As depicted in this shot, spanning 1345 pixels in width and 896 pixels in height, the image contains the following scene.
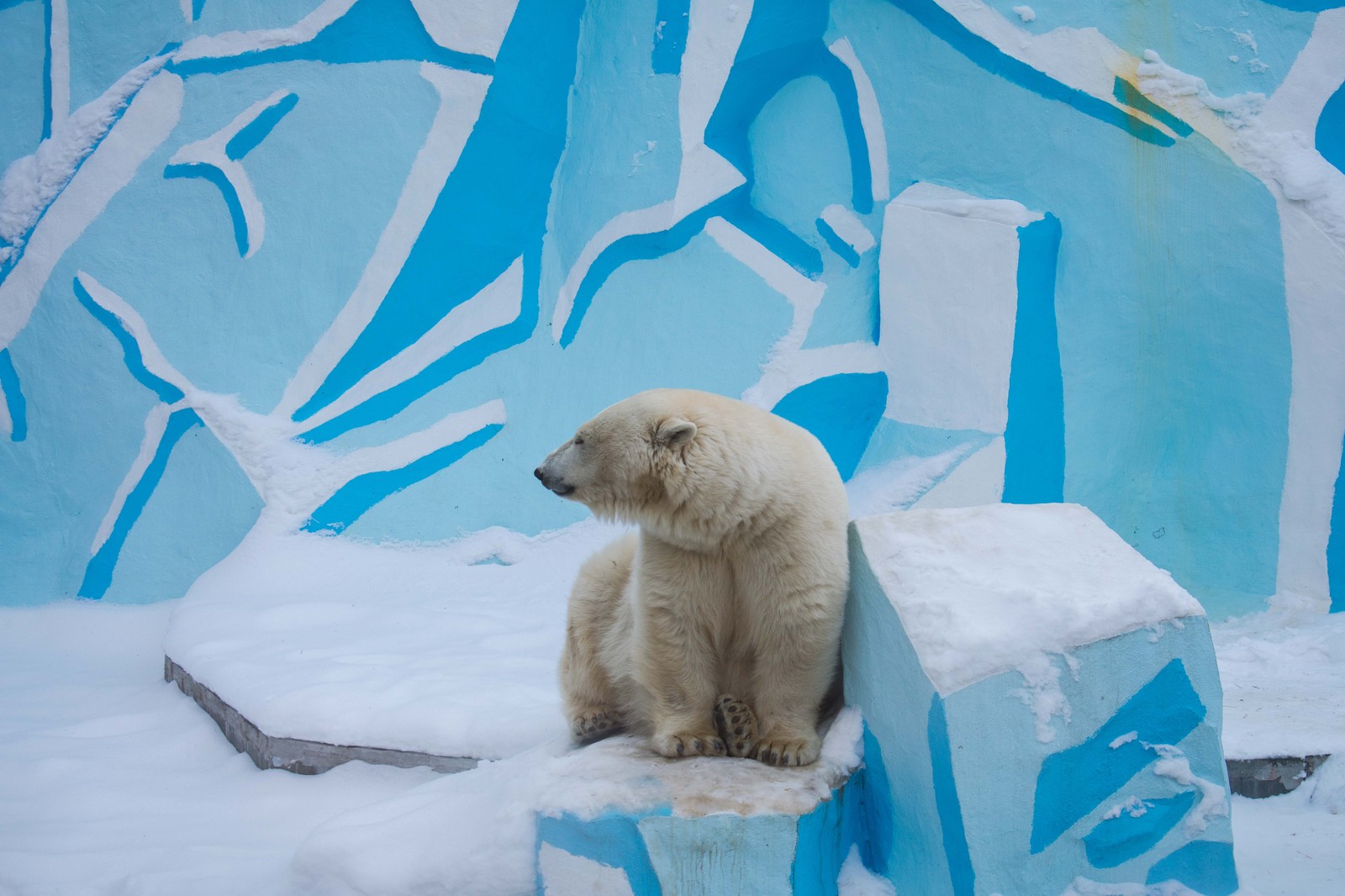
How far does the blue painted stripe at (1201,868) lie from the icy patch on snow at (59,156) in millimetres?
6011

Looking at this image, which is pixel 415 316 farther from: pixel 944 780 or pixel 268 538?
pixel 944 780

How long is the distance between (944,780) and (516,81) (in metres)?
4.84

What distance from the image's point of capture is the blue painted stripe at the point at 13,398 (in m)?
Answer: 5.35

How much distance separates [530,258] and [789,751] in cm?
418

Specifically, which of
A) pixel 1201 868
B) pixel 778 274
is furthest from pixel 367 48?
pixel 1201 868

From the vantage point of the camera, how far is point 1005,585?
6.17 ft

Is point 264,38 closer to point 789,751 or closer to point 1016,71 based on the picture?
point 1016,71

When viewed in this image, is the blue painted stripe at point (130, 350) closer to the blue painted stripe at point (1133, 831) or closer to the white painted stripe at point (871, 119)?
the white painted stripe at point (871, 119)

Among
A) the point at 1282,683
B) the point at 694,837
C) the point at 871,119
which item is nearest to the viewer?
the point at 694,837

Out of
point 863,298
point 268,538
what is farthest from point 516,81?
point 268,538

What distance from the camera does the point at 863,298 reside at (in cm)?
545

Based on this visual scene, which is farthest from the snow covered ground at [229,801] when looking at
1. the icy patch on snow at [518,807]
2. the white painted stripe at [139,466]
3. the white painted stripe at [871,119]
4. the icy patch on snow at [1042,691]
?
the white painted stripe at [871,119]

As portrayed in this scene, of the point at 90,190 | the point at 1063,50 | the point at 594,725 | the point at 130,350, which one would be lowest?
the point at 130,350

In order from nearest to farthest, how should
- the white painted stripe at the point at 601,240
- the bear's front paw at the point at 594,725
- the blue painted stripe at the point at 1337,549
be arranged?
the bear's front paw at the point at 594,725, the blue painted stripe at the point at 1337,549, the white painted stripe at the point at 601,240
